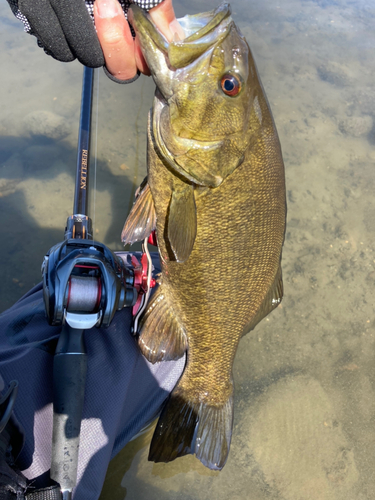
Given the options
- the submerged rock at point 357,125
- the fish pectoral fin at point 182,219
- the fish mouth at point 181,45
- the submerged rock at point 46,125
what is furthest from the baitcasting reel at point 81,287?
the submerged rock at point 357,125

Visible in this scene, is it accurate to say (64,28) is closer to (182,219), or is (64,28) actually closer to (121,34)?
(121,34)

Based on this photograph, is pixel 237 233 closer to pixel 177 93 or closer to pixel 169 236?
pixel 169 236

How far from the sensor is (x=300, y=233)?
296cm

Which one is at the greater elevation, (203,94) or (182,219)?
(203,94)

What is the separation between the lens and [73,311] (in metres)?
1.29

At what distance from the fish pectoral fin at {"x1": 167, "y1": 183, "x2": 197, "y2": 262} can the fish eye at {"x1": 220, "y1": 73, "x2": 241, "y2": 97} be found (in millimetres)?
374

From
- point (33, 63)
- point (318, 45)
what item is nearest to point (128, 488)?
point (33, 63)

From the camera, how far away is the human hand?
3.23 ft

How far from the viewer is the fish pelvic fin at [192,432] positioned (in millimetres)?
1667

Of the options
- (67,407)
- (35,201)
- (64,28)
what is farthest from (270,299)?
(35,201)

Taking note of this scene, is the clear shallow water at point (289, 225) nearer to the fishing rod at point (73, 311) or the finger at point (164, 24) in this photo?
the fishing rod at point (73, 311)

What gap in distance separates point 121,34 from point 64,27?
173 millimetres

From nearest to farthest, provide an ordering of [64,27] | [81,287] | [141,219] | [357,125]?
[64,27], [81,287], [141,219], [357,125]

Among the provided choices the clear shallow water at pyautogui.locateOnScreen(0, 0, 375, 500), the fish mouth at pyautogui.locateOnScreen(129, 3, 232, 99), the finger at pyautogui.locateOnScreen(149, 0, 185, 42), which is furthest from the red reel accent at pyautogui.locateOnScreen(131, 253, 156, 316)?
the clear shallow water at pyautogui.locateOnScreen(0, 0, 375, 500)
